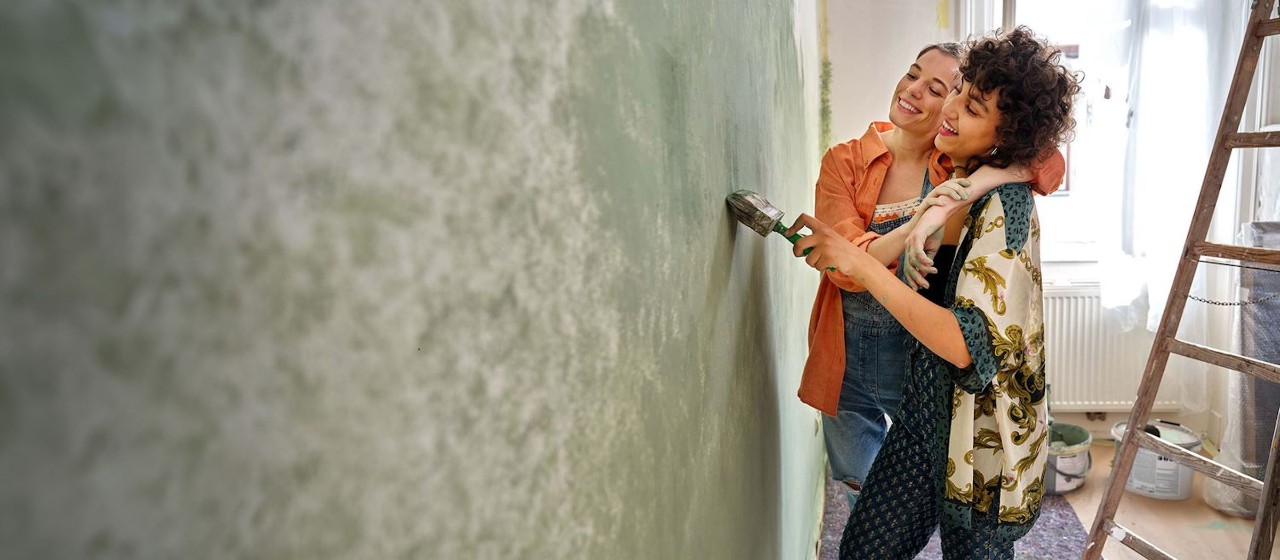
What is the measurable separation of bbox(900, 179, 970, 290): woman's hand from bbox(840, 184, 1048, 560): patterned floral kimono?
41 mm

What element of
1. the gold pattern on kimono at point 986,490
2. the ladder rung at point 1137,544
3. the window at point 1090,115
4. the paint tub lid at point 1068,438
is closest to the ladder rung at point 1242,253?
the ladder rung at point 1137,544

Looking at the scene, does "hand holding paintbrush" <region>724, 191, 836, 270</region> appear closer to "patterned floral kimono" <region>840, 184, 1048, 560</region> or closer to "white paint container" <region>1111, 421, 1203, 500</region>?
"patterned floral kimono" <region>840, 184, 1048, 560</region>

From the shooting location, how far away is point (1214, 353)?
6.71 feet

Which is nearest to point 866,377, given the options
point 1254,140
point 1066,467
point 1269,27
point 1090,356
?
point 1254,140

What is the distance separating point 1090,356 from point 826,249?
298cm

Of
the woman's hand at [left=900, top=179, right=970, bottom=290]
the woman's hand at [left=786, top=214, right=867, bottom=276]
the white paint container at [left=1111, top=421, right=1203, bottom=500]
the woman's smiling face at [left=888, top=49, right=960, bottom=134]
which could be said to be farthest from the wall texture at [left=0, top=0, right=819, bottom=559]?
the white paint container at [left=1111, top=421, right=1203, bottom=500]

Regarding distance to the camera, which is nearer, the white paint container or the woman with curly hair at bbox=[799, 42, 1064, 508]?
the woman with curly hair at bbox=[799, 42, 1064, 508]

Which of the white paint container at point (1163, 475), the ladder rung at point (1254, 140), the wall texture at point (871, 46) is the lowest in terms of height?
the white paint container at point (1163, 475)

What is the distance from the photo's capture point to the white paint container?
303cm

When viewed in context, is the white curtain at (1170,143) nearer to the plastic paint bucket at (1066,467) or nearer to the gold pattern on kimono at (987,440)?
the plastic paint bucket at (1066,467)

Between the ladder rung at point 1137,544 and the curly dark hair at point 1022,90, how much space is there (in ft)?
4.63

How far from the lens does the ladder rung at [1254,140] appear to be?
6.32 feet

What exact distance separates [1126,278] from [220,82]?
4.01 m

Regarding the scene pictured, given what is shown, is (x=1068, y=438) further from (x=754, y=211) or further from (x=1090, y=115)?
(x=754, y=211)
